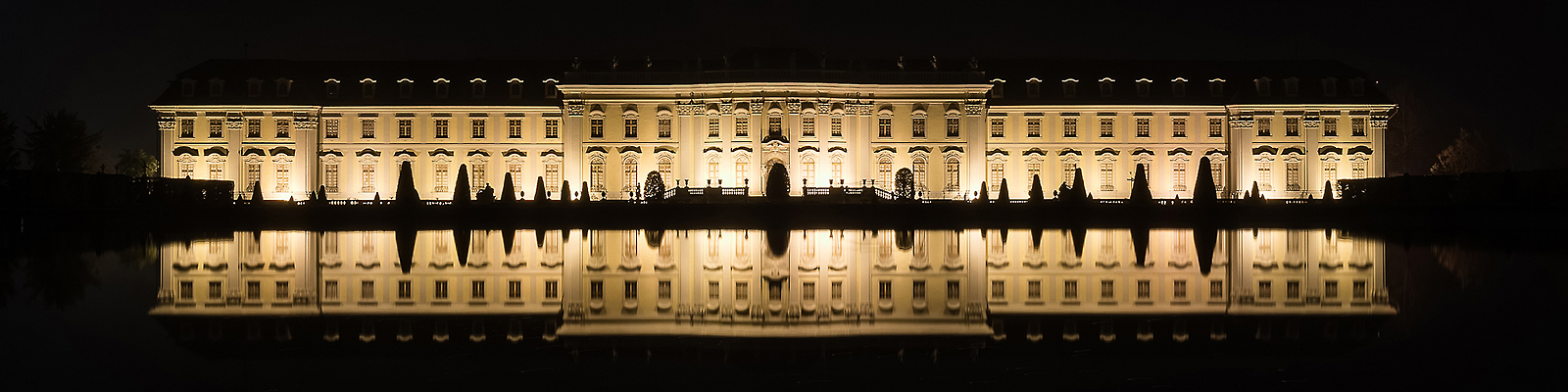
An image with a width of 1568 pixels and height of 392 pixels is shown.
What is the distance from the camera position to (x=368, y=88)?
57.5 m

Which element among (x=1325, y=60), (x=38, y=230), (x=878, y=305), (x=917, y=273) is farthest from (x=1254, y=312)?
(x=1325, y=60)

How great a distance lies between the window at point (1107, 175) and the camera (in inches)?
2243

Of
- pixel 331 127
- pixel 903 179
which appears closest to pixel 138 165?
pixel 331 127

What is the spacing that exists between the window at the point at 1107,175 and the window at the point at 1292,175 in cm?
927

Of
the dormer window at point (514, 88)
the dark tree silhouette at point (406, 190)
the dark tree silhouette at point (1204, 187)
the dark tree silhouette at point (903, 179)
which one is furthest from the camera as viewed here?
the dormer window at point (514, 88)

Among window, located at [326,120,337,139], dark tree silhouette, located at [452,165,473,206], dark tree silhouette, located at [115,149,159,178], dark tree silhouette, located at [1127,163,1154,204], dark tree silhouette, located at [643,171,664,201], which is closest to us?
dark tree silhouette, located at [452,165,473,206]

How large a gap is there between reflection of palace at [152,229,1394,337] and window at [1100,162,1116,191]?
1647 inches

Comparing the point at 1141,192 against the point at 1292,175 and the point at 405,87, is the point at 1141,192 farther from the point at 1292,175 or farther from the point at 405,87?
the point at 405,87

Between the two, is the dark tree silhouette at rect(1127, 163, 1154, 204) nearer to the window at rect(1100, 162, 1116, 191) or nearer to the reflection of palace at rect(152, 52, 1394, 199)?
the reflection of palace at rect(152, 52, 1394, 199)

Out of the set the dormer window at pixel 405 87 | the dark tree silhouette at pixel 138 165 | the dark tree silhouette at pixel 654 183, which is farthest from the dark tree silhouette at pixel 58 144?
the dark tree silhouette at pixel 654 183

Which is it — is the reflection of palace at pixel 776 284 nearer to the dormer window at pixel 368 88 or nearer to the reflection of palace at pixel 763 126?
Result: the reflection of palace at pixel 763 126

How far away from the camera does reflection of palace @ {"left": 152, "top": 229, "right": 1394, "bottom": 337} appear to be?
6.97 m

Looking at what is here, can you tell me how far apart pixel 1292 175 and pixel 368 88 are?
50.3m

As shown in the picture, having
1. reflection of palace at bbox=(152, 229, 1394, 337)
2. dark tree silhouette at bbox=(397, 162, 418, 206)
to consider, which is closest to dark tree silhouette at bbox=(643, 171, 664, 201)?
dark tree silhouette at bbox=(397, 162, 418, 206)
